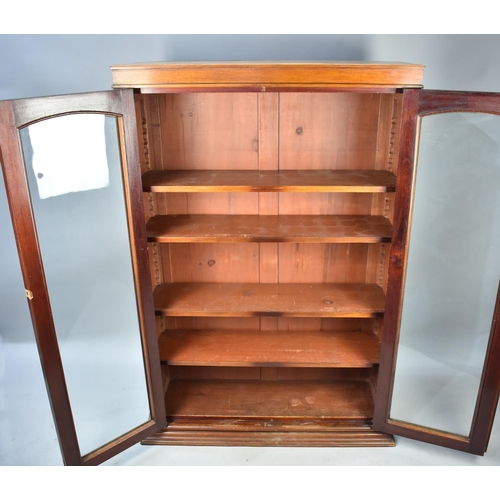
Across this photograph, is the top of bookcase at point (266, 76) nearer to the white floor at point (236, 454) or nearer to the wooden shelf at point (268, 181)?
the wooden shelf at point (268, 181)

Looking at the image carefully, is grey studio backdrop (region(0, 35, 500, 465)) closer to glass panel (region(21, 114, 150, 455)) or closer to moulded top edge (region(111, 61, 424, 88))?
glass panel (region(21, 114, 150, 455))

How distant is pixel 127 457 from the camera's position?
2064mm

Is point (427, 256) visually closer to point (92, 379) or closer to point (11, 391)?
point (92, 379)

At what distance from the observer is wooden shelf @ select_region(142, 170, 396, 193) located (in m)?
1.77

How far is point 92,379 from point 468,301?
1717mm

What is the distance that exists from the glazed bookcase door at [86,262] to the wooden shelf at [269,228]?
0.74 ft

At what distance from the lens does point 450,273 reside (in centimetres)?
200

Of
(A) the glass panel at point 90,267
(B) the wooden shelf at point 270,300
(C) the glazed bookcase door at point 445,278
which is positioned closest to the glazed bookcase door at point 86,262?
(A) the glass panel at point 90,267

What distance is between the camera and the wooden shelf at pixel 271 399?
87.4 inches

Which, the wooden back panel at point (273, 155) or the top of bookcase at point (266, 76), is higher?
the top of bookcase at point (266, 76)

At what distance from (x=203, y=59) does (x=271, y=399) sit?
1.72 metres

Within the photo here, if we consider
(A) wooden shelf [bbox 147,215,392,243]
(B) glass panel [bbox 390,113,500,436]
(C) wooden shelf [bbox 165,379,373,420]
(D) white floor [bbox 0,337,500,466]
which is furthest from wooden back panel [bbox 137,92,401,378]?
(D) white floor [bbox 0,337,500,466]

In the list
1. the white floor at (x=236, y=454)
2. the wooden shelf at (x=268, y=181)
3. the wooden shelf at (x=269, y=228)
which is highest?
the wooden shelf at (x=268, y=181)

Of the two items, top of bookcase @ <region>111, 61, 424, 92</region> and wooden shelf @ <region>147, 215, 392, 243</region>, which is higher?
top of bookcase @ <region>111, 61, 424, 92</region>
